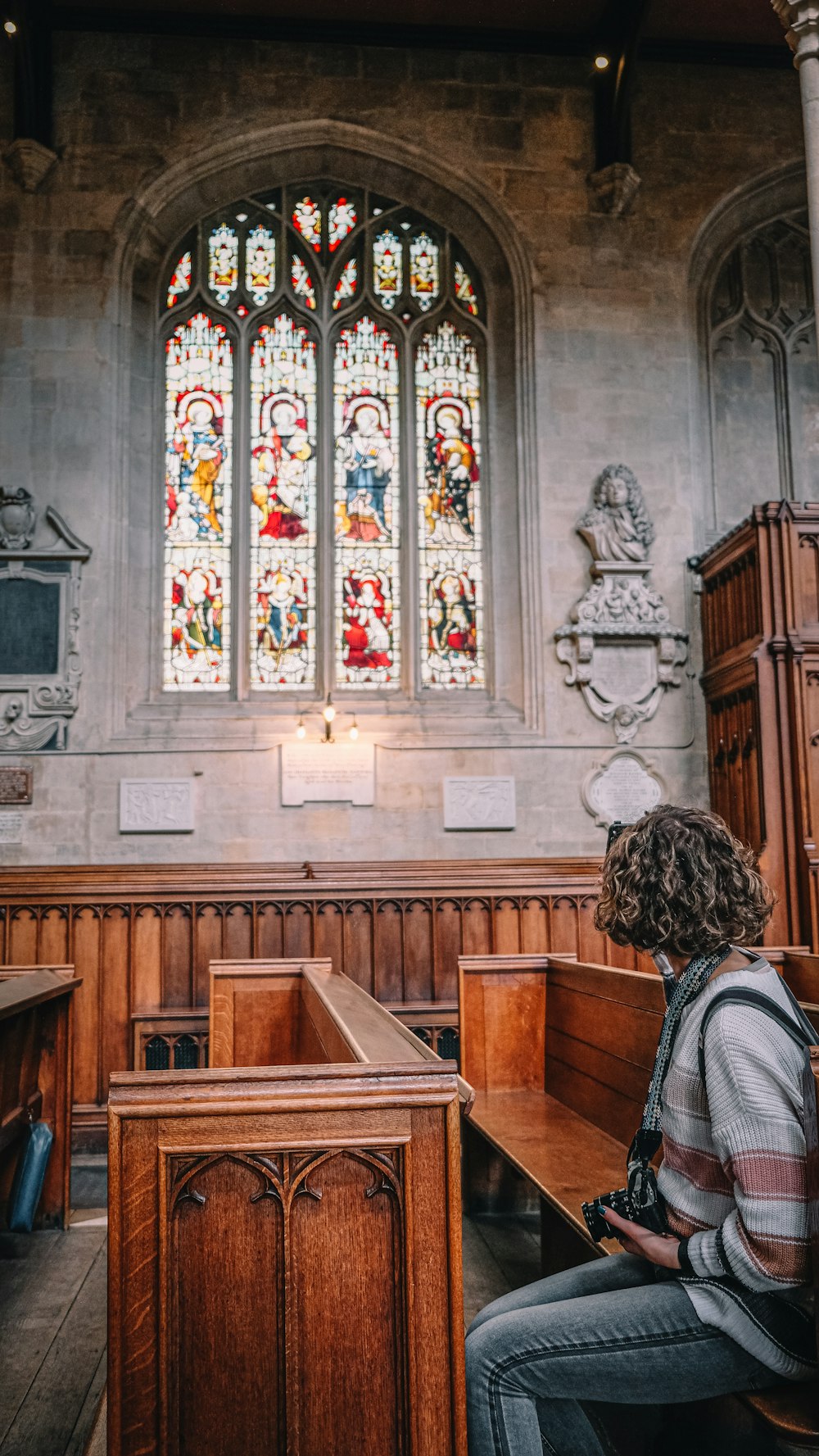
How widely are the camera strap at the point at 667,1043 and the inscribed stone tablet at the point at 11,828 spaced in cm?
744

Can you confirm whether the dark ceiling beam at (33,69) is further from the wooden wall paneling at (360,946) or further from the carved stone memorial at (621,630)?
the wooden wall paneling at (360,946)

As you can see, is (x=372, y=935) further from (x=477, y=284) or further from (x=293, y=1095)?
(x=477, y=284)

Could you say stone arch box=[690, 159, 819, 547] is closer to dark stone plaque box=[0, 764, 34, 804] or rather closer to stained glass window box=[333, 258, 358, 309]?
stained glass window box=[333, 258, 358, 309]

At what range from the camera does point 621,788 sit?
29.6 feet

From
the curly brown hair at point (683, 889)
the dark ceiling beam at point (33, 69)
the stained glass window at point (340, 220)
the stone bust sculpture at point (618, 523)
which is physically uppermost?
the dark ceiling beam at point (33, 69)

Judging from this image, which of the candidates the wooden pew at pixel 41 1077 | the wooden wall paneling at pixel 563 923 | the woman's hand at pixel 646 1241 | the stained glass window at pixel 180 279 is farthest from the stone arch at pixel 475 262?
the woman's hand at pixel 646 1241

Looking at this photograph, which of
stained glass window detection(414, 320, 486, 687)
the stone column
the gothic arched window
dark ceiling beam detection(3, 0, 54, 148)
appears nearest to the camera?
the stone column

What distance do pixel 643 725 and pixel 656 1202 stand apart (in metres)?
7.51

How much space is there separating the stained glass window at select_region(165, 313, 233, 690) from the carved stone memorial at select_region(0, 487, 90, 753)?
88 cm

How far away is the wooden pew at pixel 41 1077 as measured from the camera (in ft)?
12.3

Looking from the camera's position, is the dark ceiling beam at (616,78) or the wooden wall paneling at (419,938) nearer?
the wooden wall paneling at (419,938)

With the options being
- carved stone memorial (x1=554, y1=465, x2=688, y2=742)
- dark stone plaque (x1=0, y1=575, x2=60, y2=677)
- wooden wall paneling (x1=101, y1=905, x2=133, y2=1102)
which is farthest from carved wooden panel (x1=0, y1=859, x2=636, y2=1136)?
carved stone memorial (x1=554, y1=465, x2=688, y2=742)

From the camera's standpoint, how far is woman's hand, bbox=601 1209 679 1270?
1.75 metres

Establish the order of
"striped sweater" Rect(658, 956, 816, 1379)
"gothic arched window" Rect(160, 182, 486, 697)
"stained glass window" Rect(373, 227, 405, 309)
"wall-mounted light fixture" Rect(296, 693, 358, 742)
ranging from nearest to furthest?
"striped sweater" Rect(658, 956, 816, 1379), "wall-mounted light fixture" Rect(296, 693, 358, 742), "gothic arched window" Rect(160, 182, 486, 697), "stained glass window" Rect(373, 227, 405, 309)
